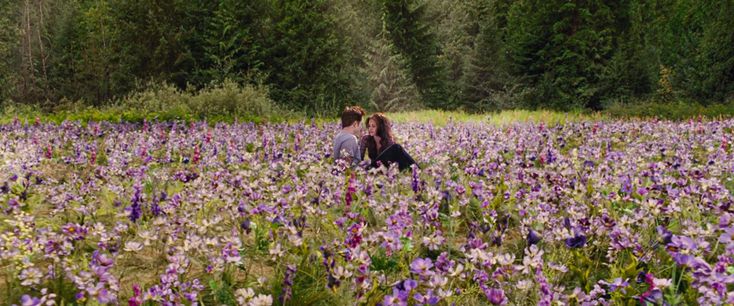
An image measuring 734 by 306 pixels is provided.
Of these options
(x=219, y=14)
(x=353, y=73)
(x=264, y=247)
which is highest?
(x=219, y=14)

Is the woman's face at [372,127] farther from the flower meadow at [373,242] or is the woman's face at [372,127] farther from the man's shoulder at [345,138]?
the flower meadow at [373,242]

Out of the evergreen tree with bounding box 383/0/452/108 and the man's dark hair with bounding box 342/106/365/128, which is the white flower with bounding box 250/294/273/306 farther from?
the evergreen tree with bounding box 383/0/452/108

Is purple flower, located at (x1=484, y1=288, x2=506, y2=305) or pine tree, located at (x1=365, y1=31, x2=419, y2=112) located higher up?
pine tree, located at (x1=365, y1=31, x2=419, y2=112)

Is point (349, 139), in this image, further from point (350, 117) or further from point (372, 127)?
point (350, 117)

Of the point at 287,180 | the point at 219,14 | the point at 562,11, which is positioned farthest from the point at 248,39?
the point at 287,180

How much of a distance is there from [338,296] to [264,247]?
3.91ft

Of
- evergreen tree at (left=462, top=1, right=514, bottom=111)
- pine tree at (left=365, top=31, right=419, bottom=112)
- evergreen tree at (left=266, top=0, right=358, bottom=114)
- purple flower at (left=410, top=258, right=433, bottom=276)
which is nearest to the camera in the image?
purple flower at (left=410, top=258, right=433, bottom=276)

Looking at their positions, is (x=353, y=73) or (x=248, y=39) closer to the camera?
(x=248, y=39)

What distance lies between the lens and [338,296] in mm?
3178

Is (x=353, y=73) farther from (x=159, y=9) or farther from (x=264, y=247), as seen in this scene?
(x=264, y=247)

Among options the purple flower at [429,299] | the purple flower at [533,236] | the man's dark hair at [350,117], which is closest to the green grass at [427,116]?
the man's dark hair at [350,117]

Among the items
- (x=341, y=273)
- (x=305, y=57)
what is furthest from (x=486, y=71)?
(x=341, y=273)

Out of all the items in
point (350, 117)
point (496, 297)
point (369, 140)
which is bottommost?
point (496, 297)

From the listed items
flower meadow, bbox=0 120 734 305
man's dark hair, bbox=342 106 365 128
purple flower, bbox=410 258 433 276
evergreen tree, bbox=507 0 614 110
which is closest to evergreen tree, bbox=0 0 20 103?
evergreen tree, bbox=507 0 614 110
